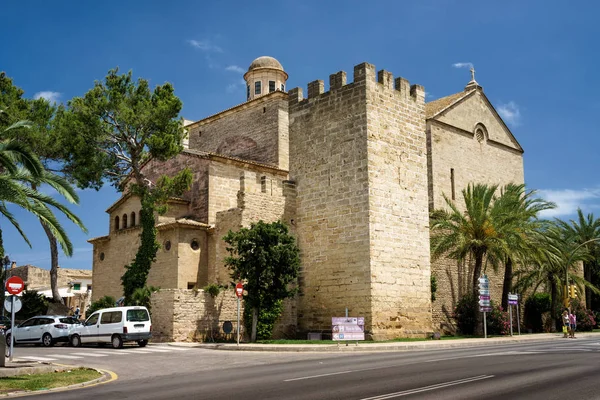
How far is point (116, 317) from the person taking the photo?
2322cm

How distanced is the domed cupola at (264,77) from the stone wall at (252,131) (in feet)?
13.5

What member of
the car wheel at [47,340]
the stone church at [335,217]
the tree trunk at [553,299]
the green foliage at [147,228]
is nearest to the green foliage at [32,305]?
the stone church at [335,217]

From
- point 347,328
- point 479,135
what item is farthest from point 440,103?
point 347,328

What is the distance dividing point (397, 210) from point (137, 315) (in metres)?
11.2

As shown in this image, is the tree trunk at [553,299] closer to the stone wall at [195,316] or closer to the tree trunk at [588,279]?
the tree trunk at [588,279]

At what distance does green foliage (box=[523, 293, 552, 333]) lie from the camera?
3703cm

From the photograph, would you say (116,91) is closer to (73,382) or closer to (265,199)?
(265,199)

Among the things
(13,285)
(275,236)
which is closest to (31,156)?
(13,285)

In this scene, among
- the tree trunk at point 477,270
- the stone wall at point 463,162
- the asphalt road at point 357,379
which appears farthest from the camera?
the stone wall at point 463,162

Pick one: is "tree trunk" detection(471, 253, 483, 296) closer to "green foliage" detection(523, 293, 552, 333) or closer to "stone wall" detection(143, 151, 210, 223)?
"green foliage" detection(523, 293, 552, 333)

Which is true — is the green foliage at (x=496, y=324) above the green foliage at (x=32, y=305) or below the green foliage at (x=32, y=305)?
below

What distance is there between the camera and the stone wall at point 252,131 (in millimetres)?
37781

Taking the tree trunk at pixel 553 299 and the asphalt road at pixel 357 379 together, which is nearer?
the asphalt road at pixel 357 379

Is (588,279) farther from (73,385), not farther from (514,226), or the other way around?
(73,385)
